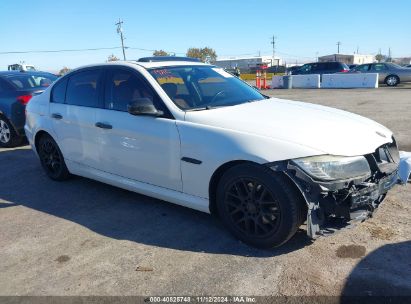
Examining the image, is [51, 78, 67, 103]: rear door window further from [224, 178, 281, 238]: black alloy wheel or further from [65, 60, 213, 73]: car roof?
[224, 178, 281, 238]: black alloy wheel

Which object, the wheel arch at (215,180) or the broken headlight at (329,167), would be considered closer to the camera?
the broken headlight at (329,167)

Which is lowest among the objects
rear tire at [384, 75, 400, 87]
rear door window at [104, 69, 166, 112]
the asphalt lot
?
rear tire at [384, 75, 400, 87]

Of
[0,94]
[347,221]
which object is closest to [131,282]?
[347,221]

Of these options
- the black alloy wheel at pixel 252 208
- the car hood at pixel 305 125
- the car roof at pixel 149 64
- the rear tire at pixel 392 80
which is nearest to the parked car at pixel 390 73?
the rear tire at pixel 392 80

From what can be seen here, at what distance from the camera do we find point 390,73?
919 inches

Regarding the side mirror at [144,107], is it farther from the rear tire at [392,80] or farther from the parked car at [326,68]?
the parked car at [326,68]

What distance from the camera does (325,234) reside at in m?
3.27

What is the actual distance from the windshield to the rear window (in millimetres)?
5135

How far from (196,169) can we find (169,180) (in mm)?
413

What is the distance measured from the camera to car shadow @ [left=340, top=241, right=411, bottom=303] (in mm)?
2804

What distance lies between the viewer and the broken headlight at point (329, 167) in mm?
3121

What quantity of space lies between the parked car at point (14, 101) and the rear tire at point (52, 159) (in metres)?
2.61

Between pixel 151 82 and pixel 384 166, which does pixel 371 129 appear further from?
pixel 151 82

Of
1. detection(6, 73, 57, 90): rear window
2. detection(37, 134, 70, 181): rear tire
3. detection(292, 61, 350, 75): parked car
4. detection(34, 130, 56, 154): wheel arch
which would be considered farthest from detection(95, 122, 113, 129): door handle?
detection(292, 61, 350, 75): parked car
